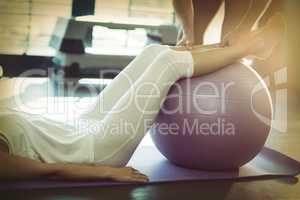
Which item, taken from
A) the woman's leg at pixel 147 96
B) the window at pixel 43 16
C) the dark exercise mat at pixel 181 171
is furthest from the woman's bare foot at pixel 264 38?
the window at pixel 43 16

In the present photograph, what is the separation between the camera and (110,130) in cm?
121

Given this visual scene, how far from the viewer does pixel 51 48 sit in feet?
13.1

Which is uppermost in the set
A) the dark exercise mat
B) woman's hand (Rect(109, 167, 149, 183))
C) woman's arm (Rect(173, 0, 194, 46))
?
woman's arm (Rect(173, 0, 194, 46))

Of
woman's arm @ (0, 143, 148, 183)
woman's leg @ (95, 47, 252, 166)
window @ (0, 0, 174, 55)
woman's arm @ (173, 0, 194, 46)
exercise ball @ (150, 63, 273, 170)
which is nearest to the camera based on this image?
woman's arm @ (0, 143, 148, 183)

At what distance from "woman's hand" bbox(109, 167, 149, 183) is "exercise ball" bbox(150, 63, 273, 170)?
0.21 m

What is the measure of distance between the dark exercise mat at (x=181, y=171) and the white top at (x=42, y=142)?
0.26ft

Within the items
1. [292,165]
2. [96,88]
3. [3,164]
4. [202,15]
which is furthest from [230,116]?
[96,88]

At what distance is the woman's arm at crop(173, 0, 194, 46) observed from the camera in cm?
172

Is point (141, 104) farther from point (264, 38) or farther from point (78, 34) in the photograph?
point (78, 34)

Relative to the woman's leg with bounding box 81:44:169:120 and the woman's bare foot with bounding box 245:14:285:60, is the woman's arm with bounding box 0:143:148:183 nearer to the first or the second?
the woman's leg with bounding box 81:44:169:120

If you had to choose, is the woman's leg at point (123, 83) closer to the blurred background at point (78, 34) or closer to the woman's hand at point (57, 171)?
the woman's hand at point (57, 171)

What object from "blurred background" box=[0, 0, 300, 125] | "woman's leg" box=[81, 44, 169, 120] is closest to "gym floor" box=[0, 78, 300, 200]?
"woman's leg" box=[81, 44, 169, 120]

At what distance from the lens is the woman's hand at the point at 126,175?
1.22 metres

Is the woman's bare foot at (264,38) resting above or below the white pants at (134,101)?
above
